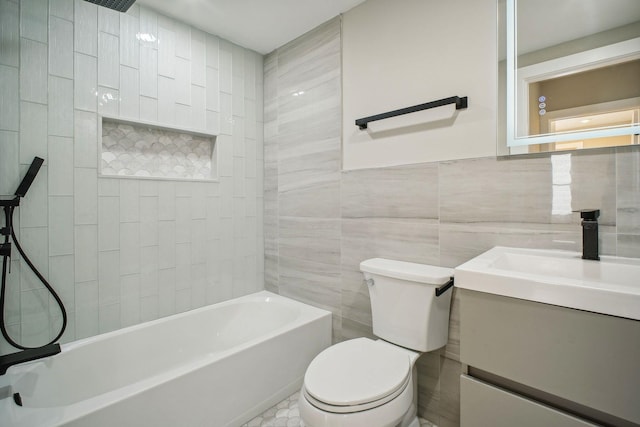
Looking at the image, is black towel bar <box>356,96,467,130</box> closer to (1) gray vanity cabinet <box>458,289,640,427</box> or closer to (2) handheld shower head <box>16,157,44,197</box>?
(1) gray vanity cabinet <box>458,289,640,427</box>

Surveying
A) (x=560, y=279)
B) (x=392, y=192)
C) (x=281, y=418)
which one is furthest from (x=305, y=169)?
(x=560, y=279)

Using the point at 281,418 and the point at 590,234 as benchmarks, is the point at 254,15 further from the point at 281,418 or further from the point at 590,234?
the point at 281,418

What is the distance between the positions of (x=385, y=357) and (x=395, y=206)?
2.70ft

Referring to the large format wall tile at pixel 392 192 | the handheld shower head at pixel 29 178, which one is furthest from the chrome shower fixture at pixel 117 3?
the large format wall tile at pixel 392 192

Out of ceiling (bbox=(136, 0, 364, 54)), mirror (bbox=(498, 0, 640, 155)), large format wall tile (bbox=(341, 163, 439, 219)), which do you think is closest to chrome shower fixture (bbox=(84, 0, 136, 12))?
ceiling (bbox=(136, 0, 364, 54))

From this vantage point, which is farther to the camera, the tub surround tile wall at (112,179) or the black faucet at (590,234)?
the tub surround tile wall at (112,179)

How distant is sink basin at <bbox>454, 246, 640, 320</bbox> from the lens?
0.73 m

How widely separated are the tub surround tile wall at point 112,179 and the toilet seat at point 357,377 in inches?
50.9

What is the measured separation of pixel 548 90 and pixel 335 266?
1.49m

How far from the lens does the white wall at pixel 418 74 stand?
4.80 feet

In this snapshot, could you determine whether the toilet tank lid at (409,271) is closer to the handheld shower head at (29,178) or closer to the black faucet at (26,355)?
the black faucet at (26,355)

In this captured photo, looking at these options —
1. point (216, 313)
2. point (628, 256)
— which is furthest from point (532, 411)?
point (216, 313)

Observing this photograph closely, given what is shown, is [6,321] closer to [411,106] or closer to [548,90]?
[411,106]

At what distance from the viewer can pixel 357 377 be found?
1217mm
